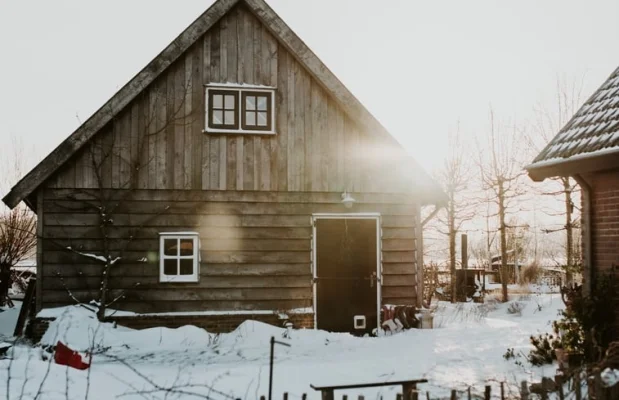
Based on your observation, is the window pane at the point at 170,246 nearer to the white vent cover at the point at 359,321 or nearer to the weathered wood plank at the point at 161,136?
the weathered wood plank at the point at 161,136

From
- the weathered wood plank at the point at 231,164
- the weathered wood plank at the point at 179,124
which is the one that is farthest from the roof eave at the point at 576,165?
the weathered wood plank at the point at 179,124

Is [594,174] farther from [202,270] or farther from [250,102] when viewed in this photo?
[202,270]

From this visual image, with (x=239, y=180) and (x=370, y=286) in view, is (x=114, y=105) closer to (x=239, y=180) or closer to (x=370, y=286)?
(x=239, y=180)

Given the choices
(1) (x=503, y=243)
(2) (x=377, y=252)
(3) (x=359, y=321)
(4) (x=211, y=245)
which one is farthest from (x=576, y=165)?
(1) (x=503, y=243)

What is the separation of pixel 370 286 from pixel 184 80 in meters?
5.69

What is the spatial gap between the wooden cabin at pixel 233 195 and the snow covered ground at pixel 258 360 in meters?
0.71

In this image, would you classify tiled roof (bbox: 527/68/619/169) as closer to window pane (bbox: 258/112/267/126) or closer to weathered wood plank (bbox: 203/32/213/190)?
window pane (bbox: 258/112/267/126)

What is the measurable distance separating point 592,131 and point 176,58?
7573 millimetres

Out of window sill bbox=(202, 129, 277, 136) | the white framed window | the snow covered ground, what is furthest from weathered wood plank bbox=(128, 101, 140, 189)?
the snow covered ground

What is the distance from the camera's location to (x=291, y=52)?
472 inches

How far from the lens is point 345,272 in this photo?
1221cm

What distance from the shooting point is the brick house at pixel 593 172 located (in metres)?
7.96

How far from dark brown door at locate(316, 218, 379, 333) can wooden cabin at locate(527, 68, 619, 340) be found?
13.6 feet

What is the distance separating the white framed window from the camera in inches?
455
